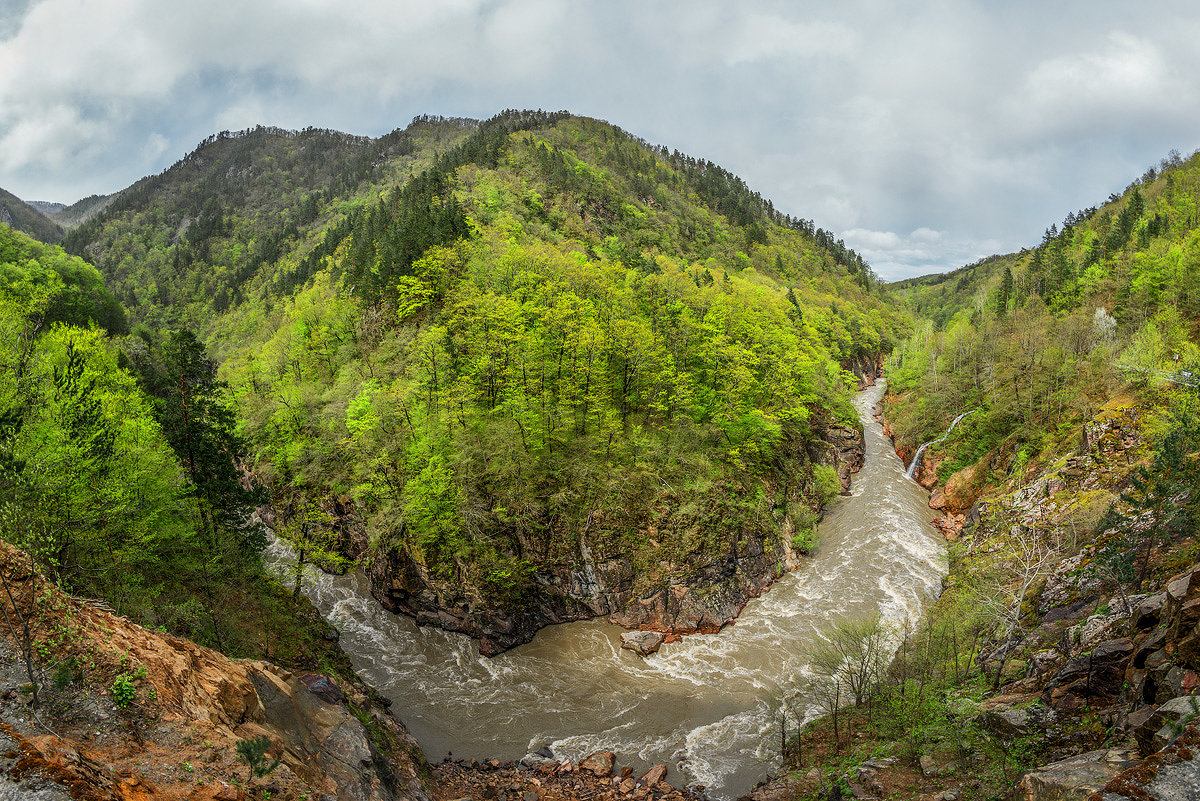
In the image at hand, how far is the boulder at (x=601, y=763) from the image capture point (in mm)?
21125

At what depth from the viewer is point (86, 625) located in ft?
35.4

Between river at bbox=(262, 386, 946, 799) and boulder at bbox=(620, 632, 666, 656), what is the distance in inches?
16.9

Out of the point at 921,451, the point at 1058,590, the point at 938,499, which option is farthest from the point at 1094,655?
the point at 921,451

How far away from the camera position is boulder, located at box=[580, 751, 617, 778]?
21.1m

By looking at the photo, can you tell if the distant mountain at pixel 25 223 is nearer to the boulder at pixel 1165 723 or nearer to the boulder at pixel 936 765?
the boulder at pixel 936 765

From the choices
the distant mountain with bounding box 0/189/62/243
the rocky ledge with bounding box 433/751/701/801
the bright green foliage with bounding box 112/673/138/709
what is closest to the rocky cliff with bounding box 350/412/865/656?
the rocky ledge with bounding box 433/751/701/801

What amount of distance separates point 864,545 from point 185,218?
234 meters

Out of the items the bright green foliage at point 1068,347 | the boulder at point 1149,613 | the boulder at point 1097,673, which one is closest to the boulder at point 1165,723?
the boulder at point 1097,673

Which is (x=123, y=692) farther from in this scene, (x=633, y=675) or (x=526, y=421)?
(x=526, y=421)

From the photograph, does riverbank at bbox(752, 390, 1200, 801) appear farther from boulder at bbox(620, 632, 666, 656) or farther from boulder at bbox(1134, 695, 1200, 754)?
boulder at bbox(620, 632, 666, 656)

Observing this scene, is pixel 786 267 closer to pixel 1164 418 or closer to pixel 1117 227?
pixel 1117 227

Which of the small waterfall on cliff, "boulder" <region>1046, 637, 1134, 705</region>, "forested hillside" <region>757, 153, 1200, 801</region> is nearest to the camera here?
"forested hillside" <region>757, 153, 1200, 801</region>

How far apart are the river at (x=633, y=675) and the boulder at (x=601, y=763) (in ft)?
1.53

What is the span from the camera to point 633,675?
2709 cm
